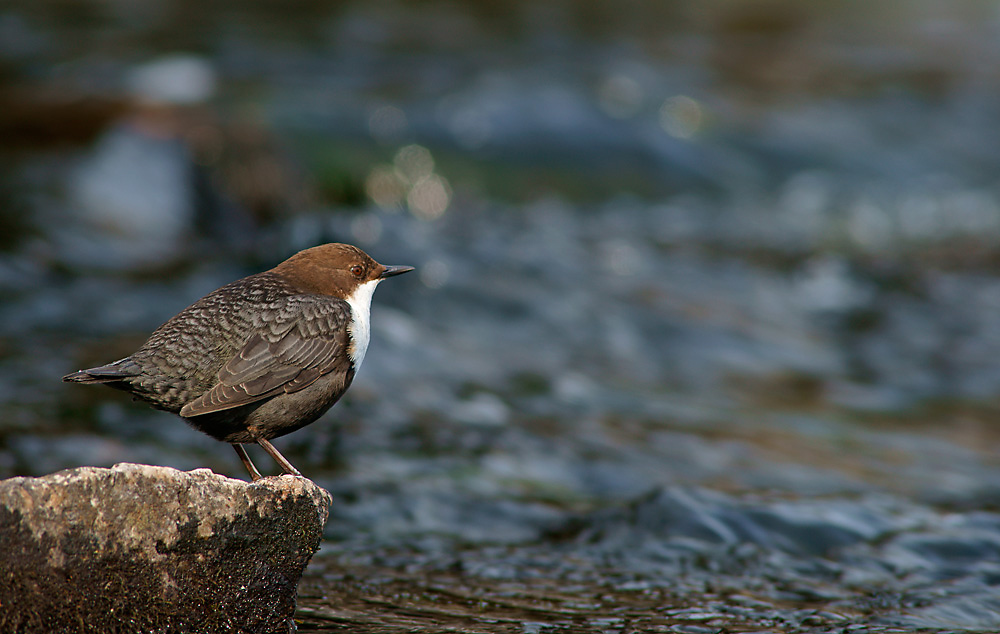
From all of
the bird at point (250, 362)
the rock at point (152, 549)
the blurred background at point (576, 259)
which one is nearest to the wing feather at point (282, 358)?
the bird at point (250, 362)

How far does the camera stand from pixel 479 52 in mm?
14805

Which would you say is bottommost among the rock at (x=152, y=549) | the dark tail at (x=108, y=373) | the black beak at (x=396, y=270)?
the rock at (x=152, y=549)

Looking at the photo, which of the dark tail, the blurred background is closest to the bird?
the dark tail

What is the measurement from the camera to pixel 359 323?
3.51 meters

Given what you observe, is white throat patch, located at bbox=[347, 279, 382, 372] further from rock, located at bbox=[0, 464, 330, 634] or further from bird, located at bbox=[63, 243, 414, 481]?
rock, located at bbox=[0, 464, 330, 634]

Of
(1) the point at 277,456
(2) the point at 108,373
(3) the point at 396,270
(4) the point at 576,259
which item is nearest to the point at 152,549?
(2) the point at 108,373

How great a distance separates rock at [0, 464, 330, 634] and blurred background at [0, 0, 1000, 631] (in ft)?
1.88

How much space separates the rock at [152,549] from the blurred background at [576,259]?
1.88 feet

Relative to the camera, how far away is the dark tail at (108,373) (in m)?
2.91

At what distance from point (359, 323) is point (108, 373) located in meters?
0.85

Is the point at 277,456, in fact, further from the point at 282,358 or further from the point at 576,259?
the point at 576,259

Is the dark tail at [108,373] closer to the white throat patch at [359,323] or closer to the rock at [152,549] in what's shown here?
the rock at [152,549]

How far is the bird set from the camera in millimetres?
3133

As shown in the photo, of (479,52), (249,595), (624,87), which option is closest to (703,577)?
(249,595)
